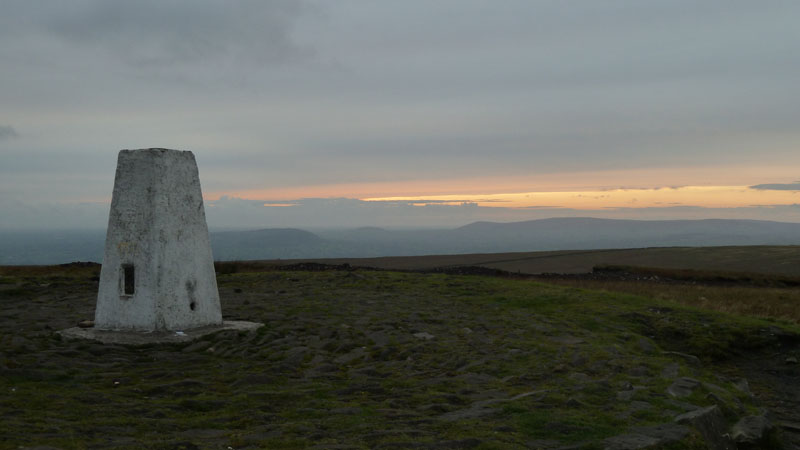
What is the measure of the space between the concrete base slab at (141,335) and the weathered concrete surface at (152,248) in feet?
0.54

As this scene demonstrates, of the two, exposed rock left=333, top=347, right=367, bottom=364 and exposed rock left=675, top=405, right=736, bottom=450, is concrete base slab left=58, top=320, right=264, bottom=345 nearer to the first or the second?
exposed rock left=333, top=347, right=367, bottom=364

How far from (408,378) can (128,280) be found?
750 centimetres

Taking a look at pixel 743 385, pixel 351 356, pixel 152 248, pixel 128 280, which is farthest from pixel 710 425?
pixel 128 280

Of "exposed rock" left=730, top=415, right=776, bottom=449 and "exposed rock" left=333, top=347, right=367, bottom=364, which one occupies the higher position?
"exposed rock" left=333, top=347, right=367, bottom=364

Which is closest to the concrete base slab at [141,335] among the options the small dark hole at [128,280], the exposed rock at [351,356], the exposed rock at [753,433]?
the small dark hole at [128,280]

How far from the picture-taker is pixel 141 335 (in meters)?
12.4

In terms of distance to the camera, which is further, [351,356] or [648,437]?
[351,356]

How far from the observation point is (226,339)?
1234 centimetres

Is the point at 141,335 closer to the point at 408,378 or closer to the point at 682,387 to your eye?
the point at 408,378

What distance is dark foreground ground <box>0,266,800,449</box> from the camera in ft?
22.1

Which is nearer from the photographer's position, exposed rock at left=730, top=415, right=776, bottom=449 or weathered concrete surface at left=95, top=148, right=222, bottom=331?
exposed rock at left=730, top=415, right=776, bottom=449

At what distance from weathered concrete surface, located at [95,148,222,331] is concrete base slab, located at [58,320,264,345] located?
16 cm

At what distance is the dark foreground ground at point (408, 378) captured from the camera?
22.1 feet

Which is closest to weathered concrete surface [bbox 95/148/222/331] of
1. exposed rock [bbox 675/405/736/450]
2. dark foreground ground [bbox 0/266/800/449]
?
dark foreground ground [bbox 0/266/800/449]
